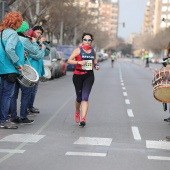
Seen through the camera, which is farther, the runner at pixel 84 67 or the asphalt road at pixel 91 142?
the runner at pixel 84 67

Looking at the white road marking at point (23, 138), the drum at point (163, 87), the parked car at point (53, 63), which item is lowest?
the parked car at point (53, 63)

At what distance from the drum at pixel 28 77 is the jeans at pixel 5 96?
0.61 ft

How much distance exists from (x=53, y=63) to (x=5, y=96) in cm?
1783

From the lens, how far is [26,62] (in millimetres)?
10547

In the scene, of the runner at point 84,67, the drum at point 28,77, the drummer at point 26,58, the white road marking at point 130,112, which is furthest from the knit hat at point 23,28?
the white road marking at point 130,112

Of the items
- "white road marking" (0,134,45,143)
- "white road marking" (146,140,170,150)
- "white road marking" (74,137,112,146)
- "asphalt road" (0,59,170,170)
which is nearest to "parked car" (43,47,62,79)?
"asphalt road" (0,59,170,170)

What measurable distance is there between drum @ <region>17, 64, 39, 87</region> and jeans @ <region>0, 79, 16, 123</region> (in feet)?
0.61

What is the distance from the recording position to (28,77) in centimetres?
980

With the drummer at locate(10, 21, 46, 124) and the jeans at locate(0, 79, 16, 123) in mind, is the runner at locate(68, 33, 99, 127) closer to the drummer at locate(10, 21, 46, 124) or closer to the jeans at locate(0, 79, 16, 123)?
the drummer at locate(10, 21, 46, 124)

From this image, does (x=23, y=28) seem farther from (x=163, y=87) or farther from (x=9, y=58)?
(x=163, y=87)

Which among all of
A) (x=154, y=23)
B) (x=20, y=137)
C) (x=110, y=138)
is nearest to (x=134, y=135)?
(x=110, y=138)

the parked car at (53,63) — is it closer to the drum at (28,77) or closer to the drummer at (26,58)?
the drummer at (26,58)

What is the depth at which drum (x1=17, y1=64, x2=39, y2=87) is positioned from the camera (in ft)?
31.9

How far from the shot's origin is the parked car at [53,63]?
1023 inches
